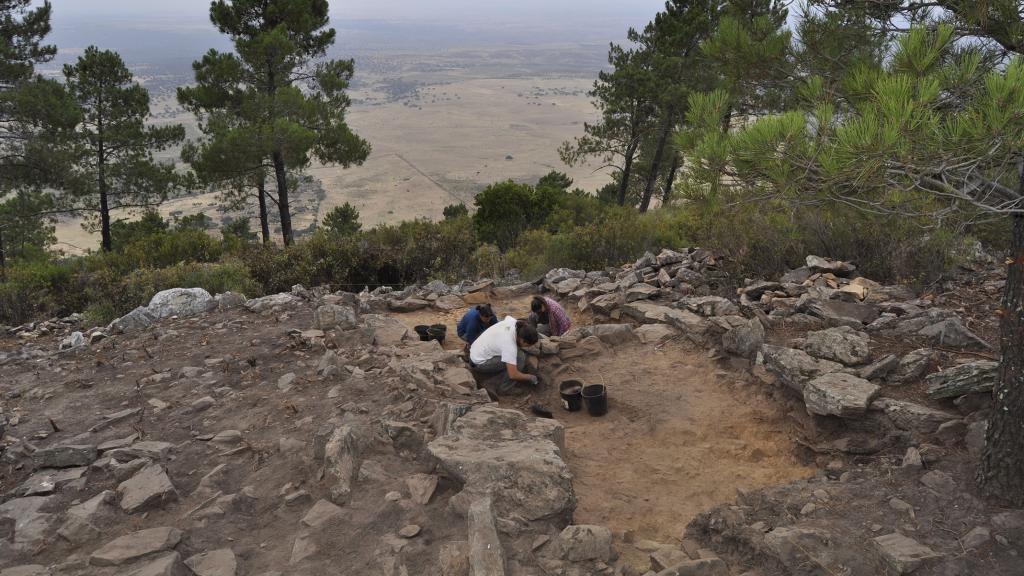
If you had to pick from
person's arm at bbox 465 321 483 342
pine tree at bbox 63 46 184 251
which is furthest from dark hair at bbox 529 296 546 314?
pine tree at bbox 63 46 184 251

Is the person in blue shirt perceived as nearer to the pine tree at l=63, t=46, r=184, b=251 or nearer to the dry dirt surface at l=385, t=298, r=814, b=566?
the dry dirt surface at l=385, t=298, r=814, b=566

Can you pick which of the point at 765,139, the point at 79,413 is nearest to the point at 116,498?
the point at 79,413

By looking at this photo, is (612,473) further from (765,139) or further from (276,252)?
(276,252)

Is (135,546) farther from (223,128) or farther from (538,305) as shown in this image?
(223,128)

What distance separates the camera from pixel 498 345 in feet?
23.2

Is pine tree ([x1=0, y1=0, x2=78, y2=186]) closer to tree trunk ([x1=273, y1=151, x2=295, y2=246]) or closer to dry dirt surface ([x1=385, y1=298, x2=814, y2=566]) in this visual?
tree trunk ([x1=273, y1=151, x2=295, y2=246])

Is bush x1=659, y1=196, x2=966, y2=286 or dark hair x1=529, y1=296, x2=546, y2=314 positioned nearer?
dark hair x1=529, y1=296, x2=546, y2=314

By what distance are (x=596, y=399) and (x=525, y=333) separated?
1.02 m

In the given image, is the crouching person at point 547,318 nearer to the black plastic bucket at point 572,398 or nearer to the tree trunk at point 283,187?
the black plastic bucket at point 572,398

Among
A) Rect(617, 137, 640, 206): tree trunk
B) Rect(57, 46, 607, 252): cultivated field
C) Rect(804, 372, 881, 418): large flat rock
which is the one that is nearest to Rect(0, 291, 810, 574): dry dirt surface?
Rect(804, 372, 881, 418): large flat rock

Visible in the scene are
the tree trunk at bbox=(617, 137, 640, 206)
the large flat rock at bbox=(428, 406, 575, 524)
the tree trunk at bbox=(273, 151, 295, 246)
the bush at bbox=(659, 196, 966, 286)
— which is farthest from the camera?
the tree trunk at bbox=(617, 137, 640, 206)

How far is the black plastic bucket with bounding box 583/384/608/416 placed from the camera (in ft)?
21.9

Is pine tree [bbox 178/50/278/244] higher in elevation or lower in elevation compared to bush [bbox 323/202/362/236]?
higher

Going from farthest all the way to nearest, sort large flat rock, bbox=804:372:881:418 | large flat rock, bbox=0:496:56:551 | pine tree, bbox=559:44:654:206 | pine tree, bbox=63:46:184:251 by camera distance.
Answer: pine tree, bbox=559:44:654:206, pine tree, bbox=63:46:184:251, large flat rock, bbox=804:372:881:418, large flat rock, bbox=0:496:56:551
